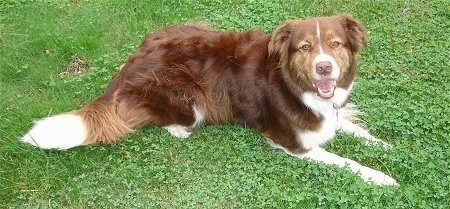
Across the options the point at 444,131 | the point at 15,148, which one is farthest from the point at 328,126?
the point at 15,148

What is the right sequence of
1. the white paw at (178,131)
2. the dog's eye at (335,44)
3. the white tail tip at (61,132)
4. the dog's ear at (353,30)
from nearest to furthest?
the dog's eye at (335,44)
the dog's ear at (353,30)
the white tail tip at (61,132)
the white paw at (178,131)

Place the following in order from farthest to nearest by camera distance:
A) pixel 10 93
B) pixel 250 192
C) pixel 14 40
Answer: pixel 14 40 < pixel 10 93 < pixel 250 192

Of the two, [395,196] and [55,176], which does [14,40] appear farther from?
[395,196]

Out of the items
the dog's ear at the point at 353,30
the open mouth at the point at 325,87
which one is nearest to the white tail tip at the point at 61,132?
the open mouth at the point at 325,87

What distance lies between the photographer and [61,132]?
13.7 ft

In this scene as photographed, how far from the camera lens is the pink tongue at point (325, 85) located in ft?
12.1

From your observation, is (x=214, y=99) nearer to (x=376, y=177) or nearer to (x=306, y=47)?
(x=306, y=47)

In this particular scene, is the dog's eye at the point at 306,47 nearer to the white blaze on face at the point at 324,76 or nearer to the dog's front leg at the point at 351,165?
the white blaze on face at the point at 324,76

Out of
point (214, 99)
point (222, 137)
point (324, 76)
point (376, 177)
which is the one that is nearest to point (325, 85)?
point (324, 76)

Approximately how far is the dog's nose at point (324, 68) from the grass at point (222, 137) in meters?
0.88

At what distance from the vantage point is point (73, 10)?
609cm

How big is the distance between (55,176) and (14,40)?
7.07ft

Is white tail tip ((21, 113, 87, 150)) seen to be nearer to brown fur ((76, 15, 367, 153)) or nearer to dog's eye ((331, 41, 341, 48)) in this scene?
brown fur ((76, 15, 367, 153))

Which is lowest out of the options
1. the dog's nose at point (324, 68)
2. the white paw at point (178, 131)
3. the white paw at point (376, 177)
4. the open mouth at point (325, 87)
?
the white paw at point (376, 177)
